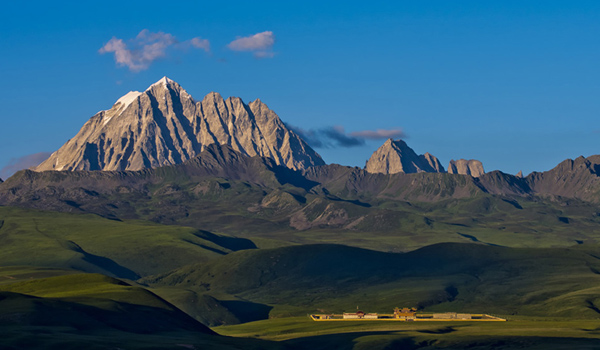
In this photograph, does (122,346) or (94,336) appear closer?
(122,346)

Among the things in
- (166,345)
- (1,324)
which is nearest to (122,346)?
(166,345)

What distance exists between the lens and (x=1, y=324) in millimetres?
198625

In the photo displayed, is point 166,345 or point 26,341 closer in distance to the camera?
point 26,341

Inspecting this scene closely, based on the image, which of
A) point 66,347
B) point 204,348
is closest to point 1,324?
point 66,347

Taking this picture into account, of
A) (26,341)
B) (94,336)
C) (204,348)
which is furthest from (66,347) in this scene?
(204,348)

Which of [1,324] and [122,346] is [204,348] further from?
[1,324]

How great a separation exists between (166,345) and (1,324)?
41.2m

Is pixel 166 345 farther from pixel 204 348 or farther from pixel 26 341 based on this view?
pixel 26 341

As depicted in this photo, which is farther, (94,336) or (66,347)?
(94,336)

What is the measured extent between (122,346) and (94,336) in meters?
18.2

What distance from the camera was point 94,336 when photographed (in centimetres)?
19462

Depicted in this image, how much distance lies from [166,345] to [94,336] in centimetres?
1848

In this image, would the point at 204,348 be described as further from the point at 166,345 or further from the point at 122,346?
the point at 122,346

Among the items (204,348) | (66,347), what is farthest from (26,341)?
(204,348)
